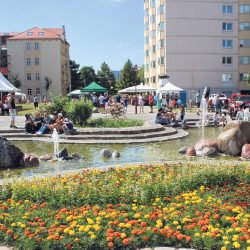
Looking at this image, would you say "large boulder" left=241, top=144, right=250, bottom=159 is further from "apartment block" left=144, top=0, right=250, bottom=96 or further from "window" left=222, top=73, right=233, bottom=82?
"window" left=222, top=73, right=233, bottom=82

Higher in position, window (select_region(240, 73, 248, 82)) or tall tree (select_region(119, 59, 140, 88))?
tall tree (select_region(119, 59, 140, 88))

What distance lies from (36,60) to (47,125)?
7433 cm

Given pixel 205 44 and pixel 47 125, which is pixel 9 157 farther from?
pixel 205 44

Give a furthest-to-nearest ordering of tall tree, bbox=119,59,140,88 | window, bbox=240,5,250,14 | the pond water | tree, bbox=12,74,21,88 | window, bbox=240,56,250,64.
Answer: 1. tall tree, bbox=119,59,140,88
2. tree, bbox=12,74,21,88
3. window, bbox=240,56,250,64
4. window, bbox=240,5,250,14
5. the pond water

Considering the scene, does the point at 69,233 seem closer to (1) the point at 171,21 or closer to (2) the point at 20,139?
(2) the point at 20,139

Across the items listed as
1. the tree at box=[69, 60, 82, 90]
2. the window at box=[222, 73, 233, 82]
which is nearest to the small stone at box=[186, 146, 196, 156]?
the window at box=[222, 73, 233, 82]

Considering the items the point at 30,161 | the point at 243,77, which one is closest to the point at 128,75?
the point at 243,77

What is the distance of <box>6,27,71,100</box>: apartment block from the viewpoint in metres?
93.2

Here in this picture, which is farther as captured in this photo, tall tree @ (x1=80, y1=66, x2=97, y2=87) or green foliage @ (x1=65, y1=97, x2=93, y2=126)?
tall tree @ (x1=80, y1=66, x2=97, y2=87)

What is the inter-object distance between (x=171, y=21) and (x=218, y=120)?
40354 mm

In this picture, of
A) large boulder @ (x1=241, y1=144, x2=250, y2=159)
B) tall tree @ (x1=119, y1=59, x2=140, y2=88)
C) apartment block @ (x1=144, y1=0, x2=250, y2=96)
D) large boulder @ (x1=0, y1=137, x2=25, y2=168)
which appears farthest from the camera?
→ tall tree @ (x1=119, y1=59, x2=140, y2=88)

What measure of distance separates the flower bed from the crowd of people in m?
10.9

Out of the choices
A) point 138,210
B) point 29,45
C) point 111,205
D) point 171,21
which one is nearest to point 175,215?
point 138,210

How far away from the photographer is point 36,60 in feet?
308
